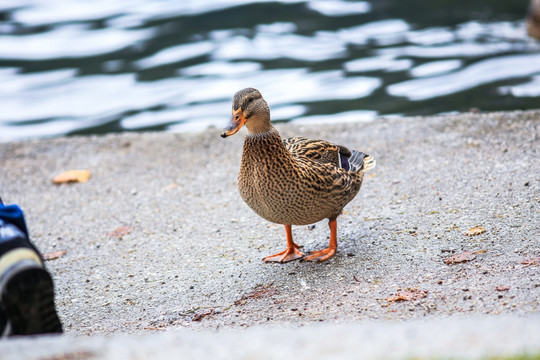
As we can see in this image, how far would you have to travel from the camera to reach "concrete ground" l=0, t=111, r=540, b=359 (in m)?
2.44

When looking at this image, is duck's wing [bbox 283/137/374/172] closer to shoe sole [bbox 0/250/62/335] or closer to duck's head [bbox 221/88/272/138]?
duck's head [bbox 221/88/272/138]

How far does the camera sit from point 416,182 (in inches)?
226

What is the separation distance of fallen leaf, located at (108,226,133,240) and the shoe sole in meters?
2.72

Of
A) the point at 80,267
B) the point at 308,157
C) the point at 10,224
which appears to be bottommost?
the point at 80,267

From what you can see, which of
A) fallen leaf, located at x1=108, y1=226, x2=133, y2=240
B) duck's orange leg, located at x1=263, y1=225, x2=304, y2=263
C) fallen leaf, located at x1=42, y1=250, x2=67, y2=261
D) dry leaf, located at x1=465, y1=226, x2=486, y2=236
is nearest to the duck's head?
duck's orange leg, located at x1=263, y1=225, x2=304, y2=263

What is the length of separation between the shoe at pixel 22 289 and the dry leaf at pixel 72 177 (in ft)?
13.5

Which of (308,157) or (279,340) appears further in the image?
(308,157)

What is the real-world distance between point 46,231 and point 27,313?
3.25 metres

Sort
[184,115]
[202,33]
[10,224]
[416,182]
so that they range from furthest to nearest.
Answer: [202,33]
[184,115]
[416,182]
[10,224]

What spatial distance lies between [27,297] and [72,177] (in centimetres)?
439

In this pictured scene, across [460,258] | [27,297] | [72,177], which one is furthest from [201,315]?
[72,177]

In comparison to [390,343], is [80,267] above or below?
below

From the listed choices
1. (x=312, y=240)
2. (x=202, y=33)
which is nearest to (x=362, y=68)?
(x=202, y=33)

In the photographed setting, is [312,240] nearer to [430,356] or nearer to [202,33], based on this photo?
→ [430,356]
